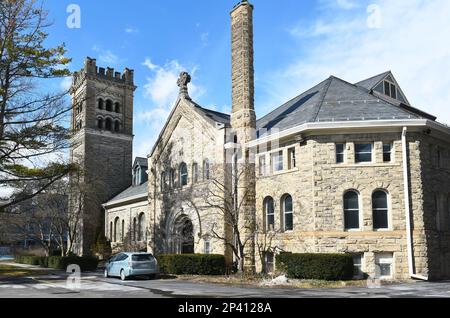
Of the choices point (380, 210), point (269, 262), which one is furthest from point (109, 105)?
point (380, 210)

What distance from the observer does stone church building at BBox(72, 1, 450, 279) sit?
2284cm

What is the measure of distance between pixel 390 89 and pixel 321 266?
14.8 meters

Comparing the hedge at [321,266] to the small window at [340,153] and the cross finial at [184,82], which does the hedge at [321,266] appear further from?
the cross finial at [184,82]

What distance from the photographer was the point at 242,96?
28078 millimetres

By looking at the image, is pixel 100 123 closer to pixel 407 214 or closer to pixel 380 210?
pixel 380 210

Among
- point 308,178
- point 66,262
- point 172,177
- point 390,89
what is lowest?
point 66,262

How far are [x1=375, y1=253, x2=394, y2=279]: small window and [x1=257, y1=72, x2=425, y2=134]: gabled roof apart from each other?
6535mm

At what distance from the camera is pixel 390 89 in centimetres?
3097

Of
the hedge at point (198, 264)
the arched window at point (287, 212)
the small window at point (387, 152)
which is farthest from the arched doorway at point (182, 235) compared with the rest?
the small window at point (387, 152)

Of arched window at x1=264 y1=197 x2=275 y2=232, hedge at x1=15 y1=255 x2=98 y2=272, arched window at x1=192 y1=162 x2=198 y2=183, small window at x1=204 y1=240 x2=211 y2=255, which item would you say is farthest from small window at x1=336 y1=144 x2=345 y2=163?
hedge at x1=15 y1=255 x2=98 y2=272

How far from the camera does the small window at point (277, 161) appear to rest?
85.5ft

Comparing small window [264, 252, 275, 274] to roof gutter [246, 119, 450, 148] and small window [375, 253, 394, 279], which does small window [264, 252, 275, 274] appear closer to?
small window [375, 253, 394, 279]
